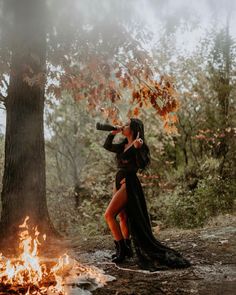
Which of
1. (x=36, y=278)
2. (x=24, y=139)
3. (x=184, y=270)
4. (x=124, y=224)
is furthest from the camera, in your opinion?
(x=24, y=139)

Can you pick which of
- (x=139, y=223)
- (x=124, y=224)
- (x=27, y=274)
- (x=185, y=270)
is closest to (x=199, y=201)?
(x=124, y=224)

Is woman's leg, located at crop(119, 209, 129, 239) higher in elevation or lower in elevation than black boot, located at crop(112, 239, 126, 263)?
higher

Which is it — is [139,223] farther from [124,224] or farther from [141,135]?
[141,135]

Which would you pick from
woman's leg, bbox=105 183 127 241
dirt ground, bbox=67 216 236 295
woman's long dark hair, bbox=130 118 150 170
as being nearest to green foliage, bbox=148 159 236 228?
dirt ground, bbox=67 216 236 295

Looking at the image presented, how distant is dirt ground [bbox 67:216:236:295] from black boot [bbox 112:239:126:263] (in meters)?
0.09

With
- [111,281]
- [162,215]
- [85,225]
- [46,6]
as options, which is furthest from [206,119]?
[111,281]

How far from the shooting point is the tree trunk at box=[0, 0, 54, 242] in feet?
23.4

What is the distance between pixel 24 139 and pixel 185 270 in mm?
3590

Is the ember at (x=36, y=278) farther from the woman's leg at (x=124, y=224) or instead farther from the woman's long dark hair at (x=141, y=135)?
the woman's long dark hair at (x=141, y=135)

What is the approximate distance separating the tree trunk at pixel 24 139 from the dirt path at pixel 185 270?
1.18 m

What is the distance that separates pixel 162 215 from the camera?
39.7 feet

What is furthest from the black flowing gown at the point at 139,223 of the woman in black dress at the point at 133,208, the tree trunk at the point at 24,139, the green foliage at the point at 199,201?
the green foliage at the point at 199,201

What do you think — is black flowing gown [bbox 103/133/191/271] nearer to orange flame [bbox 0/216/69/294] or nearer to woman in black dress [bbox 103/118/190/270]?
woman in black dress [bbox 103/118/190/270]

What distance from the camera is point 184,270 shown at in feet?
17.9
